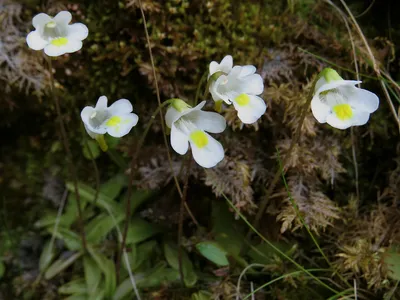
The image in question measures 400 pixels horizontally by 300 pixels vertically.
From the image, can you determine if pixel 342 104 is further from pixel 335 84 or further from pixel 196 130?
pixel 196 130

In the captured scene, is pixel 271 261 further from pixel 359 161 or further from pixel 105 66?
pixel 105 66

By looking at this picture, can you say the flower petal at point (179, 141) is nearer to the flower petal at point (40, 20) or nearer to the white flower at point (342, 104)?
the white flower at point (342, 104)

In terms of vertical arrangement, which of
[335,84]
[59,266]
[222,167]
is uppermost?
[335,84]

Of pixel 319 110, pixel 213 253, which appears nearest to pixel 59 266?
pixel 213 253

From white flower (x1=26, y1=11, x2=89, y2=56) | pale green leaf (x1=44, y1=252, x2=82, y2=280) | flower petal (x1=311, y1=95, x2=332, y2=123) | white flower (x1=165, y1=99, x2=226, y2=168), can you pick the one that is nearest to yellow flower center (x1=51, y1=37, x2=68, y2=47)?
white flower (x1=26, y1=11, x2=89, y2=56)

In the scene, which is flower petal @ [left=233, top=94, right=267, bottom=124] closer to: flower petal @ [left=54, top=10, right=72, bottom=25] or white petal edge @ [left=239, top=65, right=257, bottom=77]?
white petal edge @ [left=239, top=65, right=257, bottom=77]
